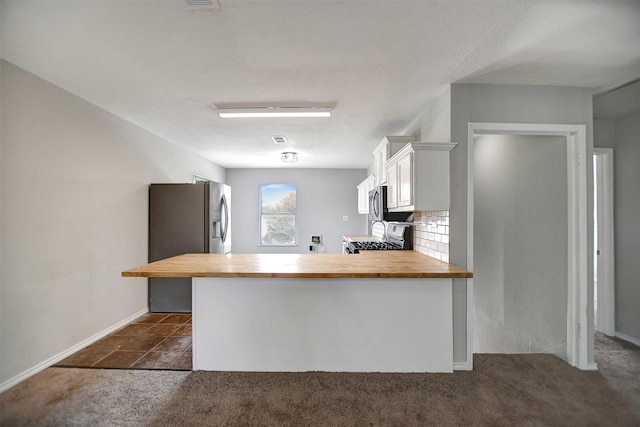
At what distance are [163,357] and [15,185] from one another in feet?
6.01

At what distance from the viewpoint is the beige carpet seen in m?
1.79

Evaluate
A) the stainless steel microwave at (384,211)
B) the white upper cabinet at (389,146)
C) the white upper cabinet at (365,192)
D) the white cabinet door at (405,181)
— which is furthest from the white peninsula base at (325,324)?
the white upper cabinet at (365,192)

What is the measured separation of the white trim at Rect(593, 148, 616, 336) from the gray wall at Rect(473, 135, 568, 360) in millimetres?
1027

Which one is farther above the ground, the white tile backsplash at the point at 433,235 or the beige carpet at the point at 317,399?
the white tile backsplash at the point at 433,235

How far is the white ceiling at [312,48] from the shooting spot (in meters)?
1.58

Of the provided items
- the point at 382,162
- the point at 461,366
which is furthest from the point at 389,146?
the point at 461,366

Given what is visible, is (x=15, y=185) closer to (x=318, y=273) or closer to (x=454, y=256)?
(x=318, y=273)

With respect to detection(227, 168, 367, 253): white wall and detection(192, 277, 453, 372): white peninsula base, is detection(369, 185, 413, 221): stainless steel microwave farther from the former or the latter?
detection(227, 168, 367, 253): white wall

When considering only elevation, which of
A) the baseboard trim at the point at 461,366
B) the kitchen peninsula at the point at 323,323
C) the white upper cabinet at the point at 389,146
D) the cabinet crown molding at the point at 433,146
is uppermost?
the white upper cabinet at the point at 389,146

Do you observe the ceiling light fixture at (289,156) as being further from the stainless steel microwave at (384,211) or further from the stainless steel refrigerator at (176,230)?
the stainless steel microwave at (384,211)

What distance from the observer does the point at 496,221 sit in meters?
3.12

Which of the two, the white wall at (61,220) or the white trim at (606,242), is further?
the white trim at (606,242)

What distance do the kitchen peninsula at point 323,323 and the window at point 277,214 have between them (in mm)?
4476

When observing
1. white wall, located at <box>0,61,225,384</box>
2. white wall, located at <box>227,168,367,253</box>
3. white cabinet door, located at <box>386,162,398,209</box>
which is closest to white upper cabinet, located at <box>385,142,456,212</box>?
white cabinet door, located at <box>386,162,398,209</box>
